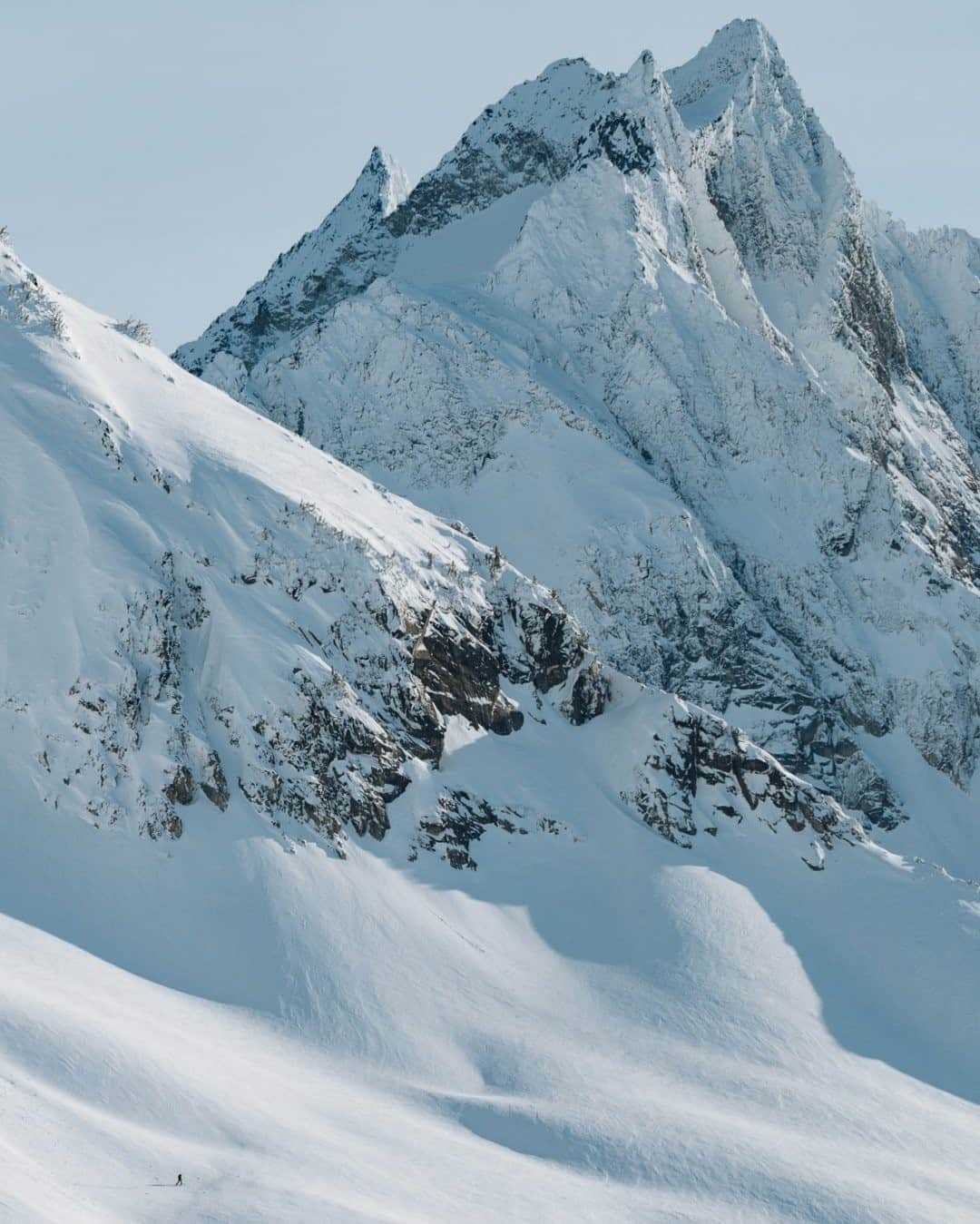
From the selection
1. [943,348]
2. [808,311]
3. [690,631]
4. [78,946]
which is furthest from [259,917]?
[943,348]

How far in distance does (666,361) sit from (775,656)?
21.0 meters

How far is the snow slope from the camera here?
46844 mm

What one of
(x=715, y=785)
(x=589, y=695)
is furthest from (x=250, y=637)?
(x=715, y=785)

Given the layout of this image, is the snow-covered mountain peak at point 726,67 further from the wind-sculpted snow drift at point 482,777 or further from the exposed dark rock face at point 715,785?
the exposed dark rock face at point 715,785

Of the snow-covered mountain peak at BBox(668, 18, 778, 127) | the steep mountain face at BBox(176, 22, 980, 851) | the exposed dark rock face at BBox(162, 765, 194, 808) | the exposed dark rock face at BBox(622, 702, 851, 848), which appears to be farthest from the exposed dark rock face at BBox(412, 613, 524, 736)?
the snow-covered mountain peak at BBox(668, 18, 778, 127)

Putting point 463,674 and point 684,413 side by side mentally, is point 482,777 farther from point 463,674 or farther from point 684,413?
point 684,413

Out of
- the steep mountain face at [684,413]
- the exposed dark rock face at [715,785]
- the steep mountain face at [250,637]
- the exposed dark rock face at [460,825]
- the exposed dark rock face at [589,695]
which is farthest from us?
the steep mountain face at [684,413]

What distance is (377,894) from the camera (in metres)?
60.4

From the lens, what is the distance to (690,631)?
9200 cm

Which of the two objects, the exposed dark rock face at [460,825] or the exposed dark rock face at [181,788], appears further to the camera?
the exposed dark rock face at [460,825]

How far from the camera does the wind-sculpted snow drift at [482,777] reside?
49.2 m

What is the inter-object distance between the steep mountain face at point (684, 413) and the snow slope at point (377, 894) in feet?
52.9

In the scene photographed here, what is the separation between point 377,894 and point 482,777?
9.29 m

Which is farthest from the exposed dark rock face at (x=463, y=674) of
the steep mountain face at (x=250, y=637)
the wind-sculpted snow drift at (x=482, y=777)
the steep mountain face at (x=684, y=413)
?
the steep mountain face at (x=684, y=413)
